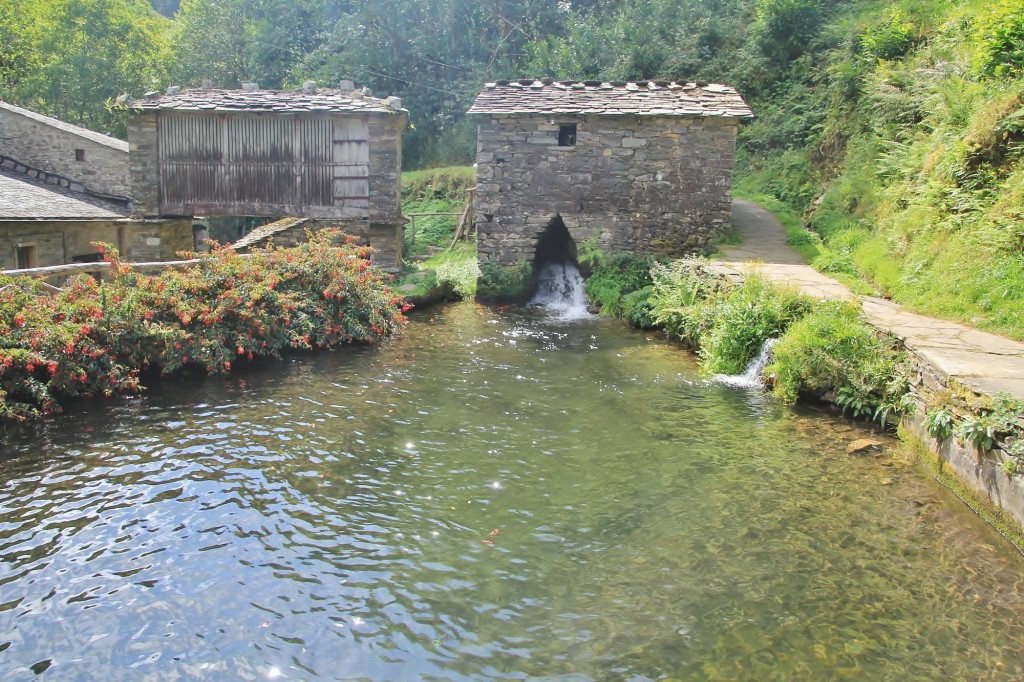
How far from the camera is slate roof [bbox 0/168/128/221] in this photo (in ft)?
54.2

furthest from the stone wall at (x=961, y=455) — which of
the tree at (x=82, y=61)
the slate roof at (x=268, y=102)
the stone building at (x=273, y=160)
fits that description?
the tree at (x=82, y=61)

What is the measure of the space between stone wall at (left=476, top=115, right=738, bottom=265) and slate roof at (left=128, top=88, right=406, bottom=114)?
306cm

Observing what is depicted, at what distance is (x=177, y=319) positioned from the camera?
11188 mm

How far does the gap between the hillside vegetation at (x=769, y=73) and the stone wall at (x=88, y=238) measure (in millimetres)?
12162

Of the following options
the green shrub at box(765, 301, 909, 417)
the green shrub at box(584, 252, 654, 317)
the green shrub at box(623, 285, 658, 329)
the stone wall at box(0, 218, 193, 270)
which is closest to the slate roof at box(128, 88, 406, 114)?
the stone wall at box(0, 218, 193, 270)

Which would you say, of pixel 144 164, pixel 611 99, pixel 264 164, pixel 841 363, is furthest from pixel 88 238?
pixel 841 363

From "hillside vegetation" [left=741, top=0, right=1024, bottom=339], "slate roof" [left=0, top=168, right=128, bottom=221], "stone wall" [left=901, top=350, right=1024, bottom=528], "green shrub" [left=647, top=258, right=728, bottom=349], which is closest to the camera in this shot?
"stone wall" [left=901, top=350, right=1024, bottom=528]

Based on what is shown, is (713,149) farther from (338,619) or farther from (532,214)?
(338,619)

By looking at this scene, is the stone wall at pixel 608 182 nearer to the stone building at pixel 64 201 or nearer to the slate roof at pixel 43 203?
the stone building at pixel 64 201

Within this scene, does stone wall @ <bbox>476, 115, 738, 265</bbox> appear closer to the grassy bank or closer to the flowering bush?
the grassy bank

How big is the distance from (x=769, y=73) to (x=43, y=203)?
21.4m

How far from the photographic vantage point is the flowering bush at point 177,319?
933 centimetres

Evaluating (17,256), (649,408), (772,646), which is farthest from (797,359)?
(17,256)

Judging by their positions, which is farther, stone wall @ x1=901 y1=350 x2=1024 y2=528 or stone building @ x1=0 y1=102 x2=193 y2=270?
stone building @ x1=0 y1=102 x2=193 y2=270
